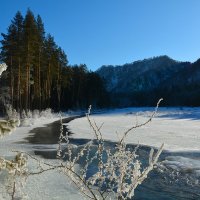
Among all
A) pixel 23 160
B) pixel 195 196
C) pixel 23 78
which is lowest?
pixel 195 196

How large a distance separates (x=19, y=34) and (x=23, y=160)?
129ft

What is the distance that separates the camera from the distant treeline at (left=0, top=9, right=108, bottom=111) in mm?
41469

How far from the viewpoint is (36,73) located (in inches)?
2021

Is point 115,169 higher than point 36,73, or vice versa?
point 36,73

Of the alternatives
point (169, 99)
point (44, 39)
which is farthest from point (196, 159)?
point (169, 99)

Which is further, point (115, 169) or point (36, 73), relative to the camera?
point (36, 73)

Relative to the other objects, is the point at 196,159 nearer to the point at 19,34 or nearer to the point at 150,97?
the point at 19,34

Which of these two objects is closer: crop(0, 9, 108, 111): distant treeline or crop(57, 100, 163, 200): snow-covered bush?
crop(57, 100, 163, 200): snow-covered bush

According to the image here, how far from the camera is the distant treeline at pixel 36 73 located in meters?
41.5

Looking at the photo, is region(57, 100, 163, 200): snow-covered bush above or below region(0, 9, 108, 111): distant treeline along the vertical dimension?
below

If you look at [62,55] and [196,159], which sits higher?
[62,55]

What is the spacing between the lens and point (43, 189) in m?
8.14

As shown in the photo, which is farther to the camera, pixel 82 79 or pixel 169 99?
pixel 169 99

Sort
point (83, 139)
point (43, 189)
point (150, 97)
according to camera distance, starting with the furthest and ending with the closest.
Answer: point (150, 97)
point (83, 139)
point (43, 189)
